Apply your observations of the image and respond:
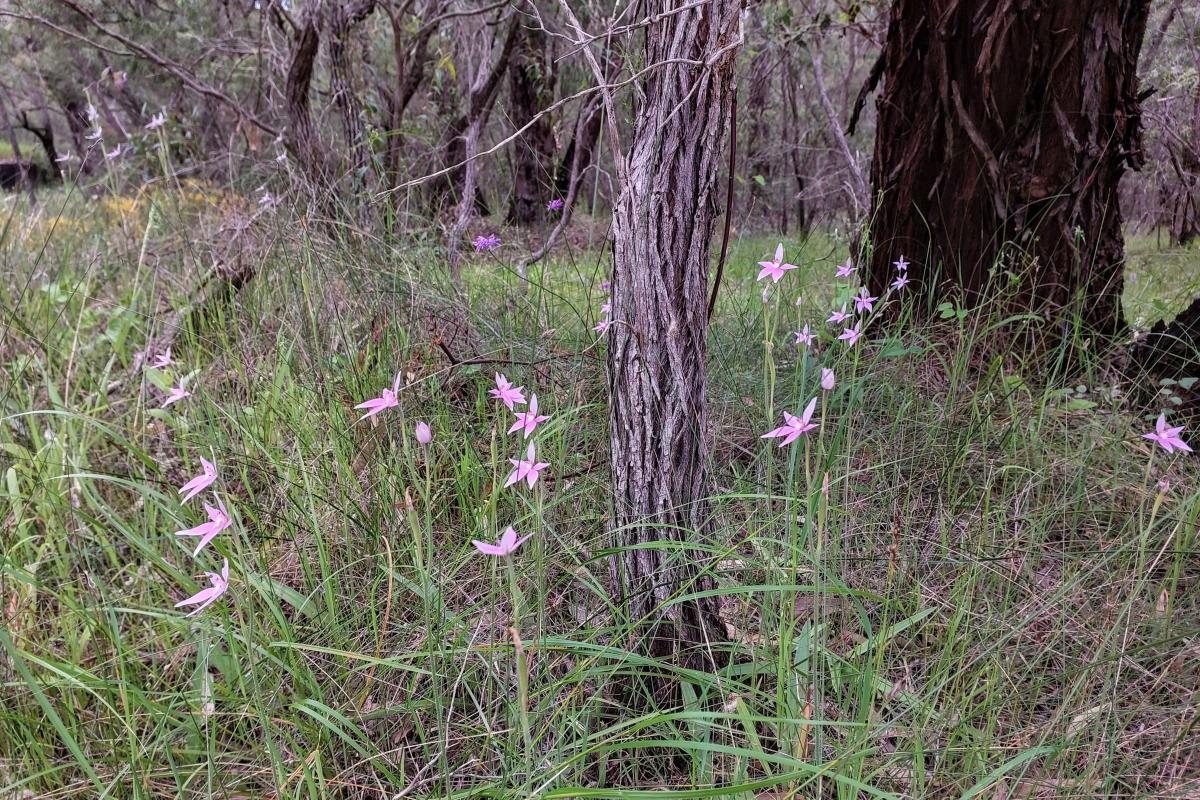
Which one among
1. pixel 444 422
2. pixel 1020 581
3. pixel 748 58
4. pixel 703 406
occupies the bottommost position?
pixel 1020 581

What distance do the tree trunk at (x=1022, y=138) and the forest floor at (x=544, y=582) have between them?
318 millimetres

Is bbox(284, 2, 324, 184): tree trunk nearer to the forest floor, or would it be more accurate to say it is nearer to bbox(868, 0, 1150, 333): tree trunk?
the forest floor

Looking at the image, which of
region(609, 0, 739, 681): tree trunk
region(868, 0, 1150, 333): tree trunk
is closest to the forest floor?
region(609, 0, 739, 681): tree trunk

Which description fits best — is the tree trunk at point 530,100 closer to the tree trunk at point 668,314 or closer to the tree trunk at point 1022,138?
the tree trunk at point 1022,138

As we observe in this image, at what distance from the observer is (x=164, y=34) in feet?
25.1

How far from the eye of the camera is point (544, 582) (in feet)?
3.72

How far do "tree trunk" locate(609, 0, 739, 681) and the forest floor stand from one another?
0.25ft

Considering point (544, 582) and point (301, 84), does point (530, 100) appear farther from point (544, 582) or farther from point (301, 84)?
point (544, 582)

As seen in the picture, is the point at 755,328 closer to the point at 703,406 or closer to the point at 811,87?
the point at 703,406

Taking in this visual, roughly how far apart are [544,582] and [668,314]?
17.8 inches

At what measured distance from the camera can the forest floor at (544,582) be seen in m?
0.99

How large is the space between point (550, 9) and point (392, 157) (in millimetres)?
3337

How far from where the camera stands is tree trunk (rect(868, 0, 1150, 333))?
7.35 feet

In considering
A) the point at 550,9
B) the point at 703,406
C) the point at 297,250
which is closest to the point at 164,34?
the point at 550,9
